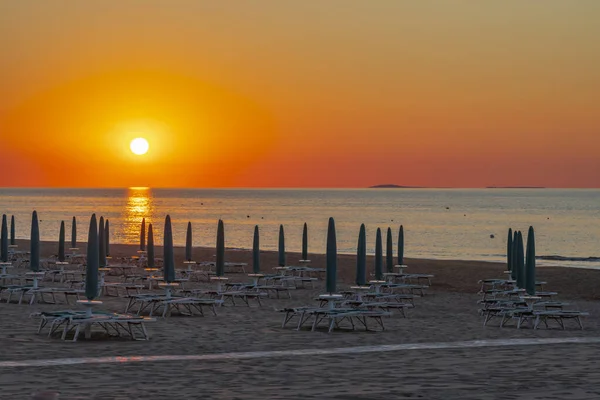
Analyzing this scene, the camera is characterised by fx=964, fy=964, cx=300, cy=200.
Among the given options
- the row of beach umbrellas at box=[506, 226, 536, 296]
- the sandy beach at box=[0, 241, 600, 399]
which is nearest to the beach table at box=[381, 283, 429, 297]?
the row of beach umbrellas at box=[506, 226, 536, 296]

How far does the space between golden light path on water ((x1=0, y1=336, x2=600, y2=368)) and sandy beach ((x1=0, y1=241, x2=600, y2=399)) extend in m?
0.18

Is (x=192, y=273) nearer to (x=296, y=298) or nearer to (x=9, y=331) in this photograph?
(x=296, y=298)

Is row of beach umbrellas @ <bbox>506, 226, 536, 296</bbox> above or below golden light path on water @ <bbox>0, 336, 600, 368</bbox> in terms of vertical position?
above

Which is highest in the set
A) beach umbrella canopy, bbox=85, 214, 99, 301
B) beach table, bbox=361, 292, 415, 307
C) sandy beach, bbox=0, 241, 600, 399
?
beach umbrella canopy, bbox=85, 214, 99, 301

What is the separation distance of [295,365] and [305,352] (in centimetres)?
126

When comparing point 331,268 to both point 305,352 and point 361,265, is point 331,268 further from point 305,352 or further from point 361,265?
point 305,352

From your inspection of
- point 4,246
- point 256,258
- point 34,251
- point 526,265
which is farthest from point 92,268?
point 4,246

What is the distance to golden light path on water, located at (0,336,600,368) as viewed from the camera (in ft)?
37.8

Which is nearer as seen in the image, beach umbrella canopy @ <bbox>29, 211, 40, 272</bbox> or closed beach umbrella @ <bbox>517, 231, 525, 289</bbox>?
closed beach umbrella @ <bbox>517, 231, 525, 289</bbox>

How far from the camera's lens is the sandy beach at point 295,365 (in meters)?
9.71

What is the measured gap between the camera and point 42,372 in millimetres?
10656

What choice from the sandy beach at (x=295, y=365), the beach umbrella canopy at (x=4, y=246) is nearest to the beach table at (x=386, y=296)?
the sandy beach at (x=295, y=365)

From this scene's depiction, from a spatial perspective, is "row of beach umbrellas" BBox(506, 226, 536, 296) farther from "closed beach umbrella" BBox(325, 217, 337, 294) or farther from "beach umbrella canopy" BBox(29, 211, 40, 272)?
"beach umbrella canopy" BBox(29, 211, 40, 272)

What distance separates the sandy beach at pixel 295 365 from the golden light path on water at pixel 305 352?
0.58 ft
